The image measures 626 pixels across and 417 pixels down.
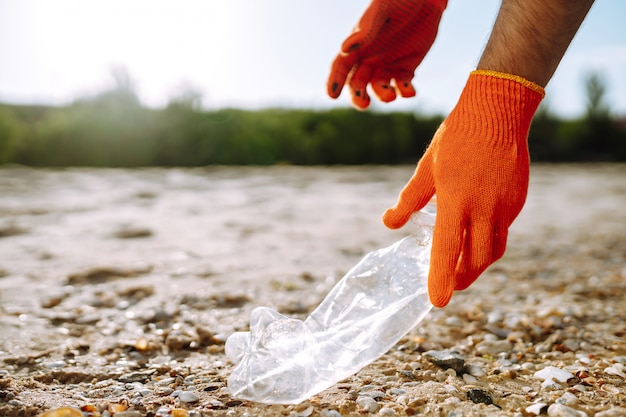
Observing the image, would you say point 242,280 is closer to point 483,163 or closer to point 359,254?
point 359,254

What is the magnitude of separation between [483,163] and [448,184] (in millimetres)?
121

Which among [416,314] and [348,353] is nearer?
[348,353]

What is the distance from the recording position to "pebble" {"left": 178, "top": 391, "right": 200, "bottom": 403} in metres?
1.61

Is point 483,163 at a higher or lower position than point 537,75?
lower

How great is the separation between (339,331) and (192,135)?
1014 cm

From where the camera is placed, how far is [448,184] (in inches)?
66.2

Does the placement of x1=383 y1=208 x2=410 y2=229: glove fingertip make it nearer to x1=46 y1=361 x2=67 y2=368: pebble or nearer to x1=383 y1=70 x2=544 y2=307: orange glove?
x1=383 y1=70 x2=544 y2=307: orange glove

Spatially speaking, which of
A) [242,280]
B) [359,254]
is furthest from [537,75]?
[359,254]

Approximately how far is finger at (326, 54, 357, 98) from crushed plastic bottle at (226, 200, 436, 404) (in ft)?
1.91

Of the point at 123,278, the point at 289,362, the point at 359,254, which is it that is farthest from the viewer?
the point at 359,254

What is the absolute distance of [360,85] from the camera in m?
2.22

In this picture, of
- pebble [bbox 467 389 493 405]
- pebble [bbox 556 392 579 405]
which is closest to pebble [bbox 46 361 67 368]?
pebble [bbox 467 389 493 405]

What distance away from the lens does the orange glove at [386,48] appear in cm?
212

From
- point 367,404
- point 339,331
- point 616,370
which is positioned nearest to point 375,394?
point 367,404
